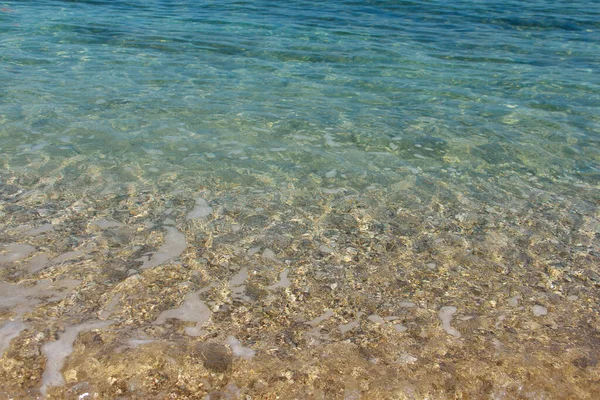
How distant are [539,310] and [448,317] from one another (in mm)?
766

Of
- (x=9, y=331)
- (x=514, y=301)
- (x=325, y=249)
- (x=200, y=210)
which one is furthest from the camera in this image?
(x=200, y=210)

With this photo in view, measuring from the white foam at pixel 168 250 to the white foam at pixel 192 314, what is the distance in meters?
0.63

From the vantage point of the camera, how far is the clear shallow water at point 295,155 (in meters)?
4.93

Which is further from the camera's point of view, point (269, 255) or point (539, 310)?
point (269, 255)

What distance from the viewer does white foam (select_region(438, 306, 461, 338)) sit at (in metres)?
4.01

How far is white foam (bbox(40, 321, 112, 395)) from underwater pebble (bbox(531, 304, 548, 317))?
10.6ft

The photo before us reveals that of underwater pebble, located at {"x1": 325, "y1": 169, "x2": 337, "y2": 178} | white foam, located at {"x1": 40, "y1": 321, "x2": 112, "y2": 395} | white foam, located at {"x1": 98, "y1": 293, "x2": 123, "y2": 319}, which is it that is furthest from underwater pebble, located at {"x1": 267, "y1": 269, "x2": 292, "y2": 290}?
underwater pebble, located at {"x1": 325, "y1": 169, "x2": 337, "y2": 178}

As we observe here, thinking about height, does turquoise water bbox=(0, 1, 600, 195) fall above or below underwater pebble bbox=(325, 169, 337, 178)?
above

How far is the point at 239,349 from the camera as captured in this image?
3.69 m

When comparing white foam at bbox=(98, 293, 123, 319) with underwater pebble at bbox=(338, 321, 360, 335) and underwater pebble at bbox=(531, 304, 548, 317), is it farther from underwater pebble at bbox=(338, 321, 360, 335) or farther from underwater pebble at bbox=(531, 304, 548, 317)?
underwater pebble at bbox=(531, 304, 548, 317)

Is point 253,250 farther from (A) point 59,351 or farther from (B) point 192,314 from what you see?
(A) point 59,351

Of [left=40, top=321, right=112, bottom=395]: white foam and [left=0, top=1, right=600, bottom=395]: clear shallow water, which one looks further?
[left=0, top=1, right=600, bottom=395]: clear shallow water

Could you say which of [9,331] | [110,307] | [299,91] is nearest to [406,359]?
[110,307]

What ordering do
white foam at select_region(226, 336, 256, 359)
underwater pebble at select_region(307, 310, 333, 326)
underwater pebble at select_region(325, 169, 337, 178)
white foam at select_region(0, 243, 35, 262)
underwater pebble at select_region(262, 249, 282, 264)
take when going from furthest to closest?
underwater pebble at select_region(325, 169, 337, 178)
underwater pebble at select_region(262, 249, 282, 264)
white foam at select_region(0, 243, 35, 262)
underwater pebble at select_region(307, 310, 333, 326)
white foam at select_region(226, 336, 256, 359)
